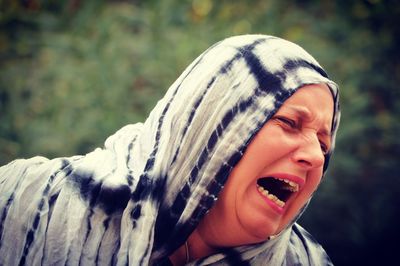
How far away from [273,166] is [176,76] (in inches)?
85.0

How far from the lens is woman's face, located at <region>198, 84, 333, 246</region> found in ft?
5.23

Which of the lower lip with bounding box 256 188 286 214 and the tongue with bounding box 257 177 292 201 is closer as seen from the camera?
the lower lip with bounding box 256 188 286 214

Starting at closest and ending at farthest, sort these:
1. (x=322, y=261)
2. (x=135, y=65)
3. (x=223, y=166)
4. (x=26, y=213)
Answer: (x=223, y=166) < (x=26, y=213) < (x=322, y=261) < (x=135, y=65)

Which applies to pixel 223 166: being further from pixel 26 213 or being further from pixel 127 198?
pixel 26 213

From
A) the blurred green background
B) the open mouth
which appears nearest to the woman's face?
the open mouth

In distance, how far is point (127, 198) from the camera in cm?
169

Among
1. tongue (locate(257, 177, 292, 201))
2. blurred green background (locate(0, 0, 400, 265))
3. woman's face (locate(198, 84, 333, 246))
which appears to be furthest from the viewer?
blurred green background (locate(0, 0, 400, 265))

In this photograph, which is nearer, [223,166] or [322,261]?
[223,166]

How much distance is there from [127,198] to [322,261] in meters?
0.79

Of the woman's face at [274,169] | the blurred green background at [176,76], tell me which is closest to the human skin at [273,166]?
the woman's face at [274,169]

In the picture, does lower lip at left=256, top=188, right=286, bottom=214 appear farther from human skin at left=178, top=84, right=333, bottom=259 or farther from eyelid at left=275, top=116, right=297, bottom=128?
eyelid at left=275, top=116, right=297, bottom=128

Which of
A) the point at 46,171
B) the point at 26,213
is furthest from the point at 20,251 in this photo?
the point at 46,171

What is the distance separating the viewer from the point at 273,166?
5.27 feet

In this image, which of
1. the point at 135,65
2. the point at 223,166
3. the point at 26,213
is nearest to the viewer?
the point at 223,166
